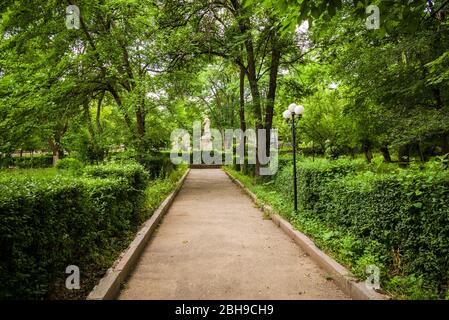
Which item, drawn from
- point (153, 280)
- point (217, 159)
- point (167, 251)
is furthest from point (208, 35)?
point (217, 159)

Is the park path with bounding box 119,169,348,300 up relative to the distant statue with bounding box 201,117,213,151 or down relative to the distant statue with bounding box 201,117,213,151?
down

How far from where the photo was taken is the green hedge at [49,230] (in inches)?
126

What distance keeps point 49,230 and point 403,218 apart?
4.74 metres

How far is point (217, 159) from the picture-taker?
39.7 meters

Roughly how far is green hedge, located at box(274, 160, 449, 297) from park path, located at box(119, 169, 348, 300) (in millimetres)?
1024

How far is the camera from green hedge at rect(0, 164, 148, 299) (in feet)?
10.5

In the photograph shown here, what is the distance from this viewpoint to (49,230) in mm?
3820

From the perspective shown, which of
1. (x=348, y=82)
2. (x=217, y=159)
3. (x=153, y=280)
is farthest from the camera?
(x=217, y=159)

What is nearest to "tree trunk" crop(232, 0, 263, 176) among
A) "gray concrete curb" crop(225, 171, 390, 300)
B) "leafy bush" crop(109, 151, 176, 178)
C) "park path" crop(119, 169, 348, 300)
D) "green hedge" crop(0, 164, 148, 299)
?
"leafy bush" crop(109, 151, 176, 178)

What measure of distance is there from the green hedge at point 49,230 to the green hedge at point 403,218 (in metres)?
4.41

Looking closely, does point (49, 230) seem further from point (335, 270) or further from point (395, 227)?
point (395, 227)

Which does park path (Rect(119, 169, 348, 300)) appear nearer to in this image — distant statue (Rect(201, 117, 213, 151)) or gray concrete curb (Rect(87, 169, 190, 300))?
gray concrete curb (Rect(87, 169, 190, 300))
